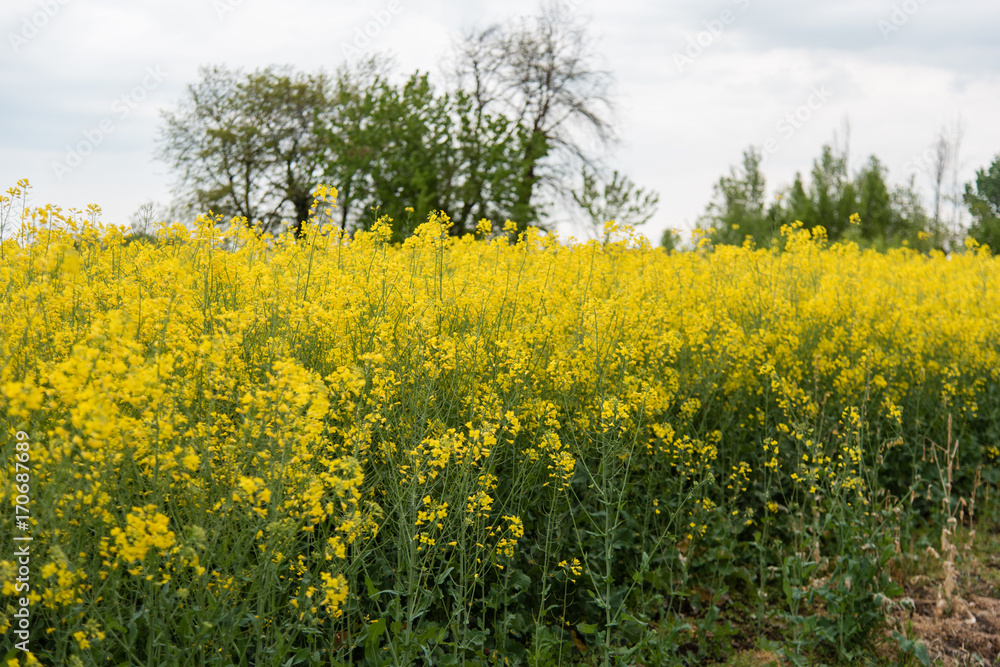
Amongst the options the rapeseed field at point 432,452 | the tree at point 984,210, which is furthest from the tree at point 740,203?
the rapeseed field at point 432,452

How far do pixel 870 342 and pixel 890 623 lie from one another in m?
2.62

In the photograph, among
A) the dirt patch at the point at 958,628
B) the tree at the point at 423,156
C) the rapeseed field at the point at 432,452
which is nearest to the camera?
the rapeseed field at the point at 432,452

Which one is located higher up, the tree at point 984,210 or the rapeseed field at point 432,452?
the tree at point 984,210

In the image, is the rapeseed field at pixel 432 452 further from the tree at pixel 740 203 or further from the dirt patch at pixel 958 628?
the tree at pixel 740 203

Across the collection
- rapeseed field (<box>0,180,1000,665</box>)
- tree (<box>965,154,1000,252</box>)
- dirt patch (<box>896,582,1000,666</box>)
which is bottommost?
dirt patch (<box>896,582,1000,666</box>)

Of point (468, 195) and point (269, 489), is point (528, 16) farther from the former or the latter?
point (269, 489)

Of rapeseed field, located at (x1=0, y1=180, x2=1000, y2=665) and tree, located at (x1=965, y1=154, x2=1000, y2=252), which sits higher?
tree, located at (x1=965, y1=154, x2=1000, y2=252)

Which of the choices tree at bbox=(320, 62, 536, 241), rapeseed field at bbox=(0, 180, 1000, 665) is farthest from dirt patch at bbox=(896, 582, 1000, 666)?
tree at bbox=(320, 62, 536, 241)

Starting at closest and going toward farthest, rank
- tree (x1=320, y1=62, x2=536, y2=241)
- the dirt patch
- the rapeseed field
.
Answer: the rapeseed field → the dirt patch → tree (x1=320, y1=62, x2=536, y2=241)

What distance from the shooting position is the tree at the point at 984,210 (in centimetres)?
2017

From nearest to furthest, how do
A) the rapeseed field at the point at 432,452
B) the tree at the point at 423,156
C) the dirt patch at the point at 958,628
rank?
the rapeseed field at the point at 432,452 < the dirt patch at the point at 958,628 < the tree at the point at 423,156

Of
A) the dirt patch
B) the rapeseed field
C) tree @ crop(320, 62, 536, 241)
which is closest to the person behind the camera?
the rapeseed field

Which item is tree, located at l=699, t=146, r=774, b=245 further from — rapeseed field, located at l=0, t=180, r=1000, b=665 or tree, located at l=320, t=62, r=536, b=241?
rapeseed field, located at l=0, t=180, r=1000, b=665

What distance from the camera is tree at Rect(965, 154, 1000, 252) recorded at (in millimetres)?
20172
